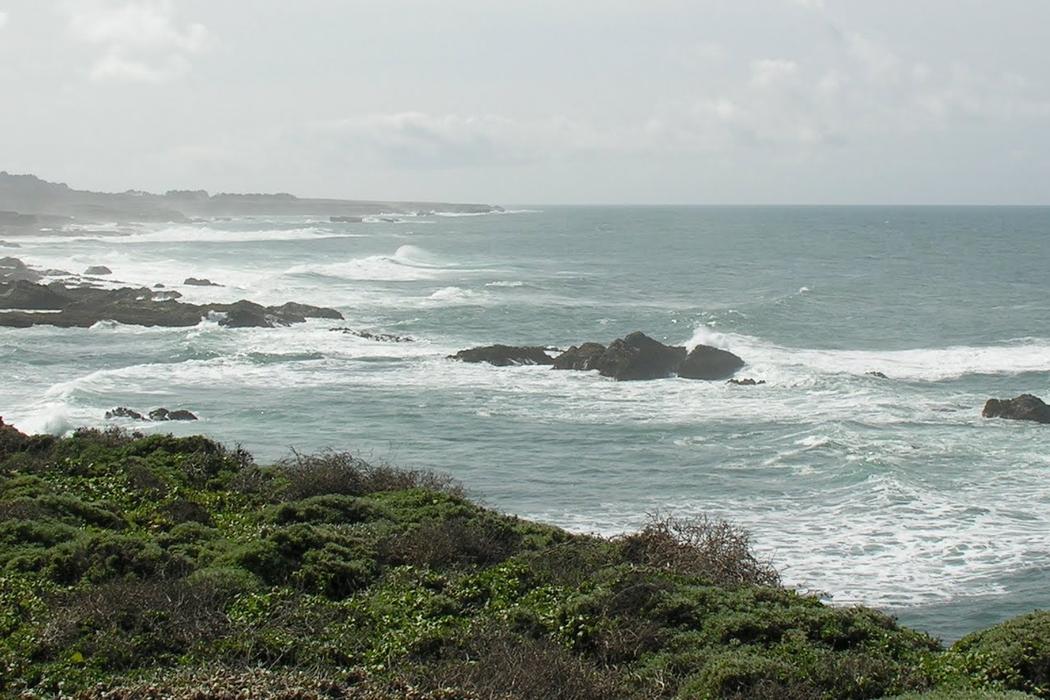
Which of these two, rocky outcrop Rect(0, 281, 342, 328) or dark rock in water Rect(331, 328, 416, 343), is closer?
dark rock in water Rect(331, 328, 416, 343)

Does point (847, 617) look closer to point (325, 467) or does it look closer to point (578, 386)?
point (325, 467)

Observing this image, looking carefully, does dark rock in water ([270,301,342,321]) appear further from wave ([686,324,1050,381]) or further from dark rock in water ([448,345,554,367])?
wave ([686,324,1050,381])

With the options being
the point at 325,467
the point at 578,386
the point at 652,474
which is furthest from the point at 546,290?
the point at 325,467

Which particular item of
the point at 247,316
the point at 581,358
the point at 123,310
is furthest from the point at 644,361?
the point at 123,310

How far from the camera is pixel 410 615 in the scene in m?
12.8

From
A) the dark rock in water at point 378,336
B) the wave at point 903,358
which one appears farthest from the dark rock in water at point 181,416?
the wave at point 903,358

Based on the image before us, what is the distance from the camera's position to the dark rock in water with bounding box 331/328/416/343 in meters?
A: 48.4

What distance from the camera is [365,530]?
52.6 feet

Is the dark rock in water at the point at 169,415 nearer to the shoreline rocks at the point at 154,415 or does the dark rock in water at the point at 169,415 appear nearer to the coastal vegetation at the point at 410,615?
the shoreline rocks at the point at 154,415

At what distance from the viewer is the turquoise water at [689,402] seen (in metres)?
22.4

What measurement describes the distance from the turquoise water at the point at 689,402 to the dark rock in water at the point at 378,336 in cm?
91

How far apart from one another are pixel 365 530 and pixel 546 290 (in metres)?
56.2

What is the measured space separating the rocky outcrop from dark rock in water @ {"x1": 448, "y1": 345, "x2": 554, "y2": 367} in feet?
41.4

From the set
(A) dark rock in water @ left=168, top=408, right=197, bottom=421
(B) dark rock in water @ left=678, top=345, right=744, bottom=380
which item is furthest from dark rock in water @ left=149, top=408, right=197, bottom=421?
(B) dark rock in water @ left=678, top=345, right=744, bottom=380
